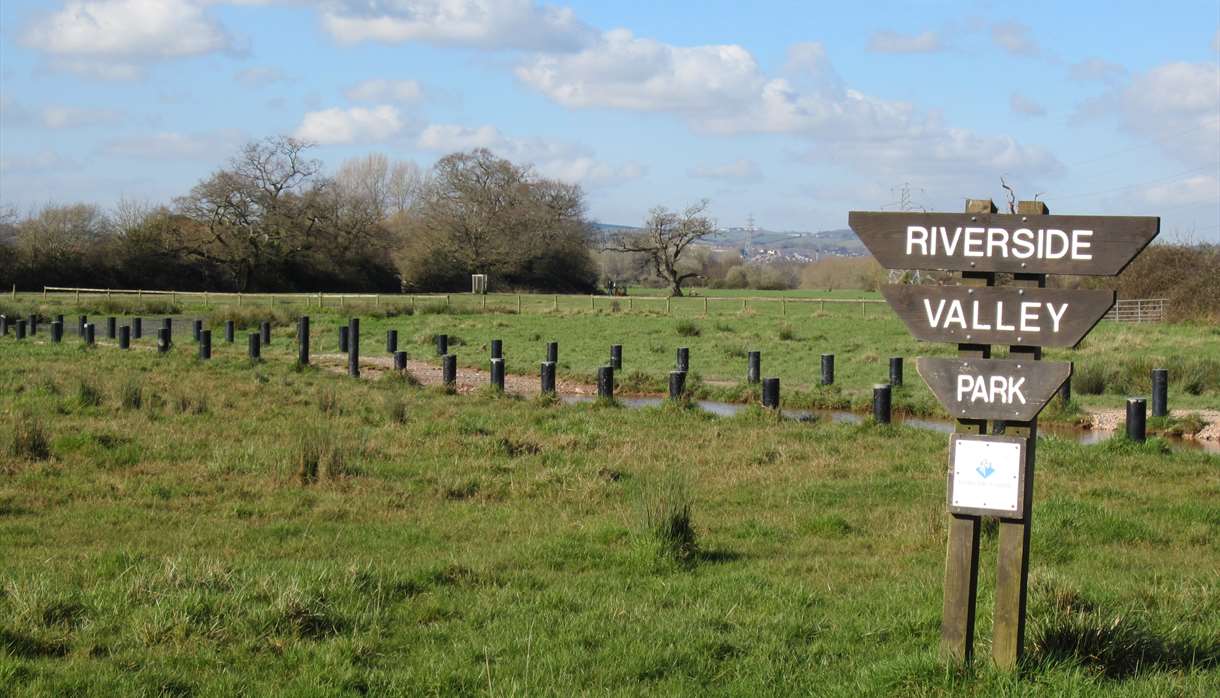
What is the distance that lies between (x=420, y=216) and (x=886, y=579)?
275 feet

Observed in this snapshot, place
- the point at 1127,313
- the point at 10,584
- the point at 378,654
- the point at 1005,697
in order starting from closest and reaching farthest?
the point at 1005,697, the point at 378,654, the point at 10,584, the point at 1127,313

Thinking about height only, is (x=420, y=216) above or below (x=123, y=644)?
above

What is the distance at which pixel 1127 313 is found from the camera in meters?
49.6

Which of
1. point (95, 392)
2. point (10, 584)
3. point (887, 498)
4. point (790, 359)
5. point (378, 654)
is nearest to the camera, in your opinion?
point (378, 654)

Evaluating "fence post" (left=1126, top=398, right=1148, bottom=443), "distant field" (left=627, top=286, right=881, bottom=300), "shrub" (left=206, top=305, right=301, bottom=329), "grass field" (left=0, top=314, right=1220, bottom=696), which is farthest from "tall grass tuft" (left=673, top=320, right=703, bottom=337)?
"distant field" (left=627, top=286, right=881, bottom=300)

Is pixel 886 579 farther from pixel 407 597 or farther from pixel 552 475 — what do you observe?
pixel 552 475

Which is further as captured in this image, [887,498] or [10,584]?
[887,498]

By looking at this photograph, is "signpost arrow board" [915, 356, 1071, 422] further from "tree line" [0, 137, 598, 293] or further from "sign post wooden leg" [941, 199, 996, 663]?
"tree line" [0, 137, 598, 293]

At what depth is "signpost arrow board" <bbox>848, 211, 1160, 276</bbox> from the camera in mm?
5512

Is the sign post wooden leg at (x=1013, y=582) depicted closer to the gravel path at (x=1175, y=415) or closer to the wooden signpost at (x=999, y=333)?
the wooden signpost at (x=999, y=333)

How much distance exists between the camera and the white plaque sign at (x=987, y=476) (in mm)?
5570

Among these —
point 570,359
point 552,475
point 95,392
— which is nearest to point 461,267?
point 570,359

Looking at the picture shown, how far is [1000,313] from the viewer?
5.71m

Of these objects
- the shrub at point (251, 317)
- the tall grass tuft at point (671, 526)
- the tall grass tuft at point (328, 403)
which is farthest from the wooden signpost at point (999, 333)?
the shrub at point (251, 317)
